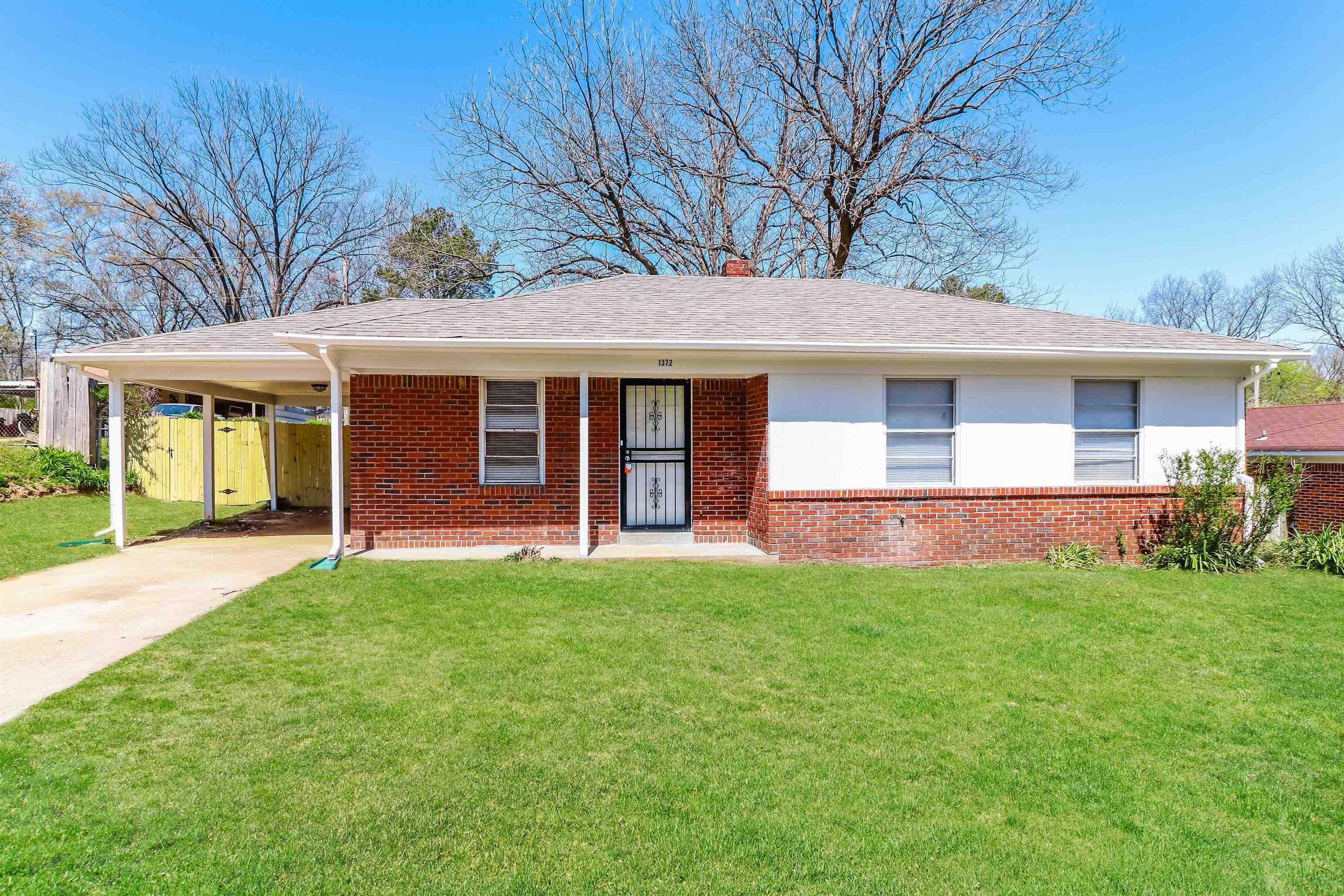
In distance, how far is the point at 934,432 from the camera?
902 cm

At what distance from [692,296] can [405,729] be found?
8.10 metres

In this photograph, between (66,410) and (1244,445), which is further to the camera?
(66,410)

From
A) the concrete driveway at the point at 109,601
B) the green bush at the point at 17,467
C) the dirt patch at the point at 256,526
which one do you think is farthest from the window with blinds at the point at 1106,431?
the green bush at the point at 17,467

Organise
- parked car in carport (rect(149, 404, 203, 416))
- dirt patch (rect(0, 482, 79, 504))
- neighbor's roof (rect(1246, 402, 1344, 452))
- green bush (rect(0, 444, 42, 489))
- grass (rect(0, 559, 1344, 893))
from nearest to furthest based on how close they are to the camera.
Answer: grass (rect(0, 559, 1344, 893))
neighbor's roof (rect(1246, 402, 1344, 452))
dirt patch (rect(0, 482, 79, 504))
green bush (rect(0, 444, 42, 489))
parked car in carport (rect(149, 404, 203, 416))

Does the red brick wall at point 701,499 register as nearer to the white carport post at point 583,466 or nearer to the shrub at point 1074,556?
the shrub at point 1074,556

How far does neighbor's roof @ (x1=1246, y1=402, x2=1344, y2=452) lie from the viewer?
1210 centimetres

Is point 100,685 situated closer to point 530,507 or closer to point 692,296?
point 530,507

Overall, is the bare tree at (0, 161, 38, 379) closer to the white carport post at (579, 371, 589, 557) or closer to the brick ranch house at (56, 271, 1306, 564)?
the brick ranch house at (56, 271, 1306, 564)

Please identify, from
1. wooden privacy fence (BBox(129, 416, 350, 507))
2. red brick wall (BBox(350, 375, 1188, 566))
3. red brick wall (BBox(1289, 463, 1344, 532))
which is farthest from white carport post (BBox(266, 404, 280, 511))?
red brick wall (BBox(1289, 463, 1344, 532))

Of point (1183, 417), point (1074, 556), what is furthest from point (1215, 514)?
point (1074, 556)

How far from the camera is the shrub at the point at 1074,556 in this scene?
876 centimetres

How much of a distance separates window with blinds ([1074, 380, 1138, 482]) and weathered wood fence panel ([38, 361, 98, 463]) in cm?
1871

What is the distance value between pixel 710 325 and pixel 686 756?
6.23 metres

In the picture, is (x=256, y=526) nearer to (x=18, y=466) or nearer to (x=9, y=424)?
(x=18, y=466)
